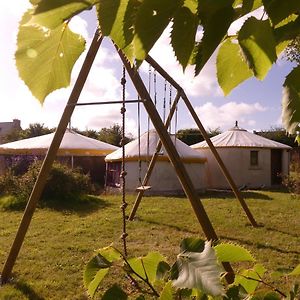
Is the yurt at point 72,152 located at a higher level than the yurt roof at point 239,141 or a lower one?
lower

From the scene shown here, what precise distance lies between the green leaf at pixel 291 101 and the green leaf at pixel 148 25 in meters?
0.14

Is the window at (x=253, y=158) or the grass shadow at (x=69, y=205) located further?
the window at (x=253, y=158)

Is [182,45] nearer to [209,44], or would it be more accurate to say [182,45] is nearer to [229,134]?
[209,44]

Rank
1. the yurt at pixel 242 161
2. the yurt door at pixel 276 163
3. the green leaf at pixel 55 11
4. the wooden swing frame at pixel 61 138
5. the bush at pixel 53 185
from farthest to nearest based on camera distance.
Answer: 1. the yurt door at pixel 276 163
2. the yurt at pixel 242 161
3. the bush at pixel 53 185
4. the wooden swing frame at pixel 61 138
5. the green leaf at pixel 55 11

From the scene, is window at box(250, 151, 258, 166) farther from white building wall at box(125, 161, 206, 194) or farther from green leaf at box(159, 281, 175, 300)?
green leaf at box(159, 281, 175, 300)

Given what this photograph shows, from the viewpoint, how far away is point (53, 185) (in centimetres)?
1168

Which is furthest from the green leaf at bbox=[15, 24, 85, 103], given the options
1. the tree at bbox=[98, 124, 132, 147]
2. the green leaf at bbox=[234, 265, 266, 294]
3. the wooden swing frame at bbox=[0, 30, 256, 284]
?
the tree at bbox=[98, 124, 132, 147]

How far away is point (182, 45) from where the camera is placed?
383mm

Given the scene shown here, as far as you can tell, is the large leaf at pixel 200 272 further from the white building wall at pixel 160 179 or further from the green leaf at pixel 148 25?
the white building wall at pixel 160 179

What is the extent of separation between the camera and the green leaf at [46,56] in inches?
15.9

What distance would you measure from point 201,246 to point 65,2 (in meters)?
0.28

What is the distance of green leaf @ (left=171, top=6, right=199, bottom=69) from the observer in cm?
38

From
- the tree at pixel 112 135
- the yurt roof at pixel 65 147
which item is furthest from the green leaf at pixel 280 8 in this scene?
the tree at pixel 112 135

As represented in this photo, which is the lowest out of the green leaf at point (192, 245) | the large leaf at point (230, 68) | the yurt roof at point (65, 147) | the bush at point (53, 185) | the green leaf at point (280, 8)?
the bush at point (53, 185)
